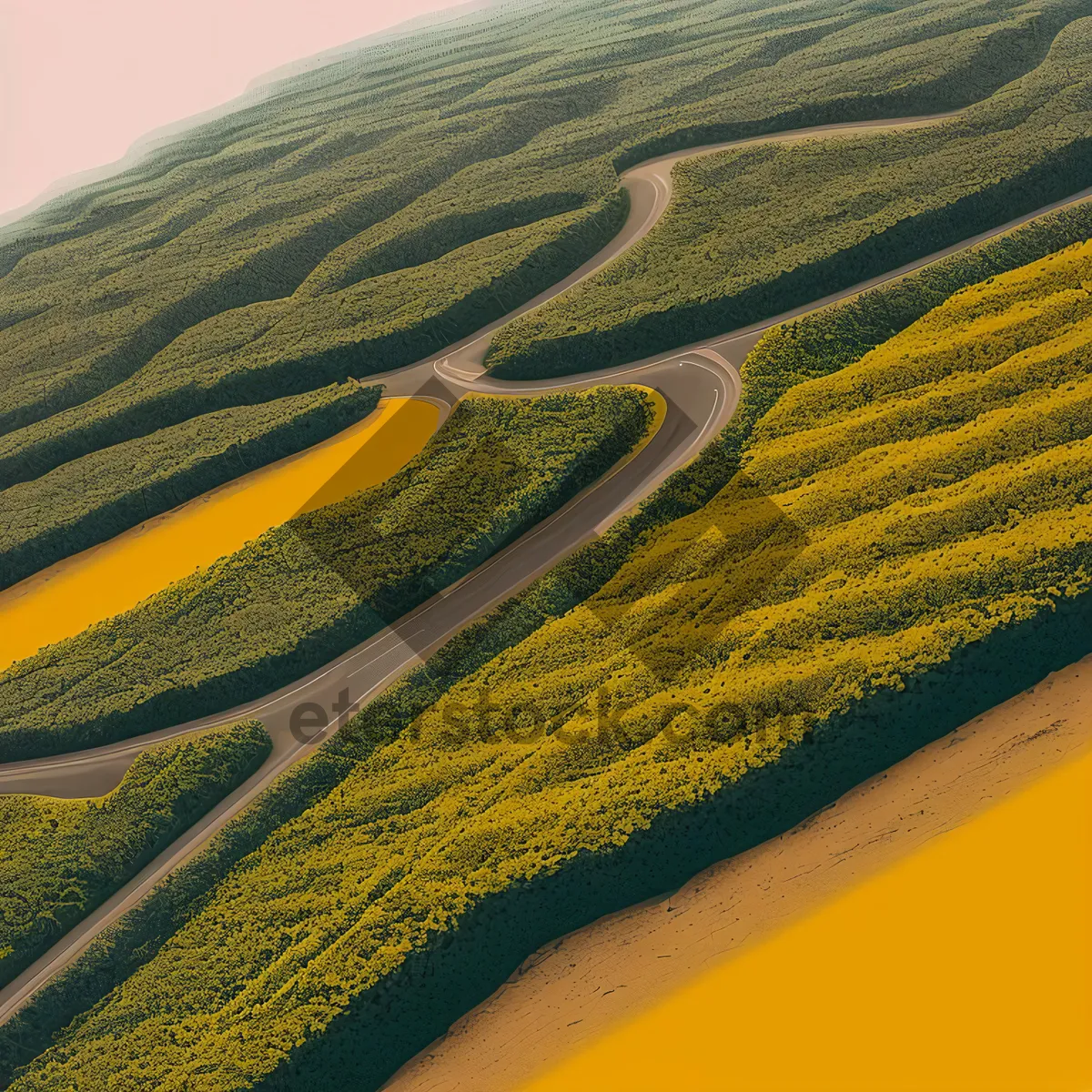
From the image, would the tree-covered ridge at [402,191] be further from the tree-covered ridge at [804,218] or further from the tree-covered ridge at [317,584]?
the tree-covered ridge at [317,584]

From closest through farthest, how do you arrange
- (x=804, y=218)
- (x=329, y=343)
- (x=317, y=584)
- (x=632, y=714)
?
(x=632, y=714), (x=317, y=584), (x=804, y=218), (x=329, y=343)

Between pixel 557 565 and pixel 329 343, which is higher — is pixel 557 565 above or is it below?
below

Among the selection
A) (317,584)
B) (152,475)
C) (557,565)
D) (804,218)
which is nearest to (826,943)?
(557,565)

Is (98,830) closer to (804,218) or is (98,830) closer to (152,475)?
(152,475)

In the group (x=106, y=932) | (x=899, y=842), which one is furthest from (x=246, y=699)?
(x=899, y=842)

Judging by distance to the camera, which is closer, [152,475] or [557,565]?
[557,565]

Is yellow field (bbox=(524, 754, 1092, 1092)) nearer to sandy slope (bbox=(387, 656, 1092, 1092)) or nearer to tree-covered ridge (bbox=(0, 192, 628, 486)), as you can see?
sandy slope (bbox=(387, 656, 1092, 1092))

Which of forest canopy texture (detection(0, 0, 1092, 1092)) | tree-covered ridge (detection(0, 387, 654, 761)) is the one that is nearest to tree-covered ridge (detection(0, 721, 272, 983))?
forest canopy texture (detection(0, 0, 1092, 1092))
